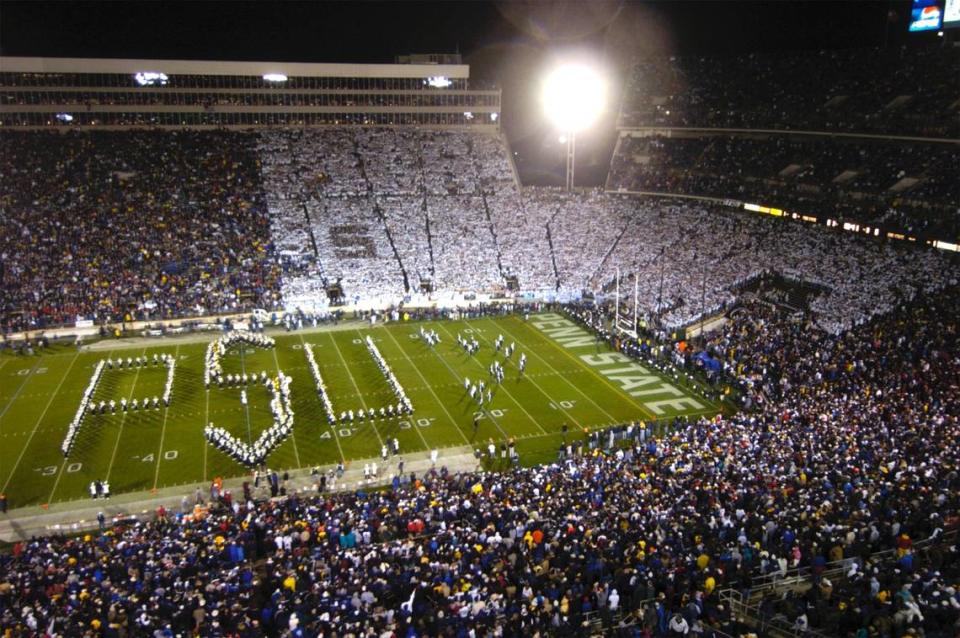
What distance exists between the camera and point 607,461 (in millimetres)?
18922

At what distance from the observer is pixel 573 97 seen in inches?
2046

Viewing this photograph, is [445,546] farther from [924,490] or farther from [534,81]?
[534,81]

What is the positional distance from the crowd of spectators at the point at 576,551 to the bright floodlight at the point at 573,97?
36.3 m

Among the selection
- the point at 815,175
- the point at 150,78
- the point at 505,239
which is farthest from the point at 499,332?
the point at 150,78

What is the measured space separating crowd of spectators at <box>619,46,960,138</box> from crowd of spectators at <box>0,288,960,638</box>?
2648 cm

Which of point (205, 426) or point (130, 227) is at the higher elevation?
point (130, 227)

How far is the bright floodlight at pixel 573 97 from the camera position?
51375 millimetres

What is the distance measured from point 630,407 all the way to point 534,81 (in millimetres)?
37724

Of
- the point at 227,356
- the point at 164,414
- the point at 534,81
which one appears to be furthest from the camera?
the point at 534,81

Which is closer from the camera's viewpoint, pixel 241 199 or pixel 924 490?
pixel 924 490

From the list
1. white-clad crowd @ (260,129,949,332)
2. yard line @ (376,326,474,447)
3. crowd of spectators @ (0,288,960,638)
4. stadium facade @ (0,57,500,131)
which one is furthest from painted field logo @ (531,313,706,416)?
stadium facade @ (0,57,500,131)

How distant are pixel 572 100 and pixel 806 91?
15.1 meters

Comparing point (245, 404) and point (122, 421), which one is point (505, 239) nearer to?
point (245, 404)

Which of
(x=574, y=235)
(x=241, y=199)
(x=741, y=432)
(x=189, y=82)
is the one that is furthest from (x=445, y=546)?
(x=189, y=82)
